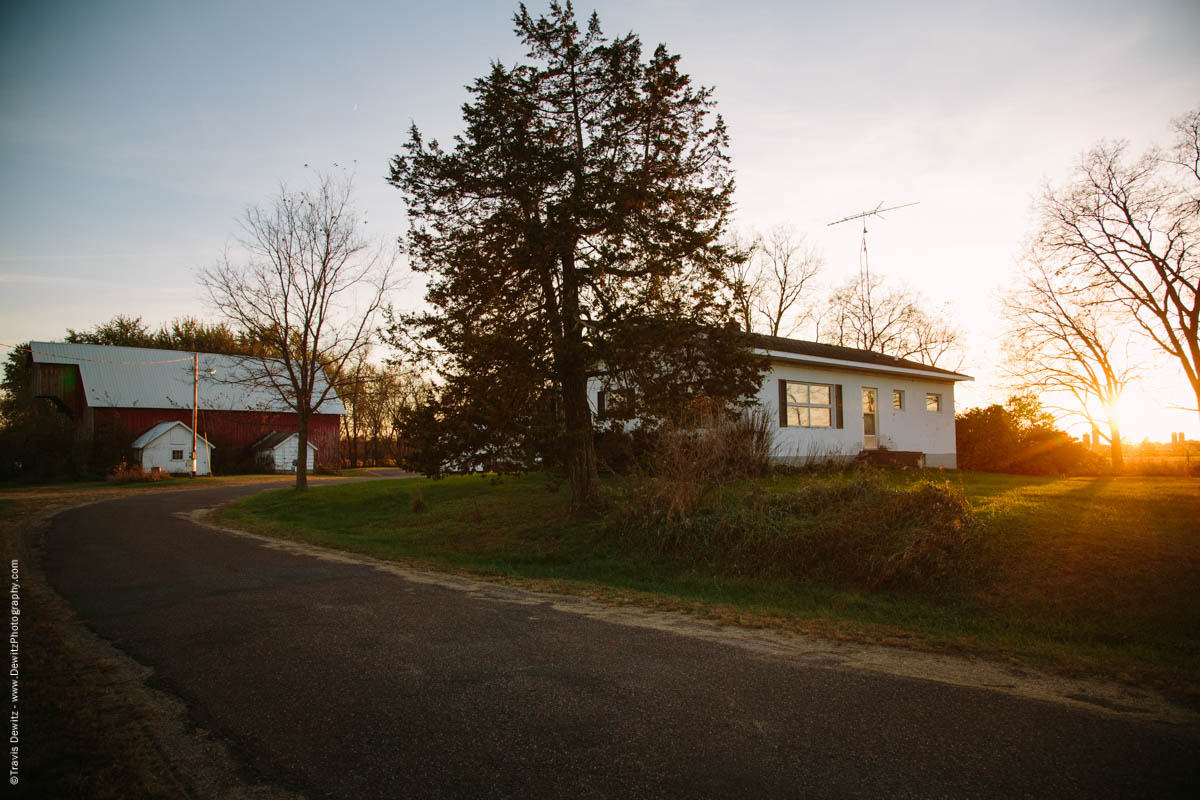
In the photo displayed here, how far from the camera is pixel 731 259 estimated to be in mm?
11766

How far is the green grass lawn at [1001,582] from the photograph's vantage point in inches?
227

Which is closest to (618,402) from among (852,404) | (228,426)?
(852,404)

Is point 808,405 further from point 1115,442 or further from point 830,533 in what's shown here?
point 1115,442

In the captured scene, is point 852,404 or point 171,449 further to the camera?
point 171,449

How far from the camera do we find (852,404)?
21.0 metres

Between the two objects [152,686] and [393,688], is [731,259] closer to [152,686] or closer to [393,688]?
[393,688]

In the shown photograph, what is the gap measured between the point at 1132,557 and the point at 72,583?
12.4m

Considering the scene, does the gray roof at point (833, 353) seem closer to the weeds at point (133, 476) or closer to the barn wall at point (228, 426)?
the weeds at point (133, 476)

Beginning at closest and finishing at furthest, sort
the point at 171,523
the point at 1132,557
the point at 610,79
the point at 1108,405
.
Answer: the point at 1132,557, the point at 610,79, the point at 171,523, the point at 1108,405

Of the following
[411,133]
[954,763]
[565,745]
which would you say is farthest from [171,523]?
[954,763]

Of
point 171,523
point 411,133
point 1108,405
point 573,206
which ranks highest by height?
point 411,133

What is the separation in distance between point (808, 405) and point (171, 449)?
3598 centimetres

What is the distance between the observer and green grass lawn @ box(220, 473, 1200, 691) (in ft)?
18.9

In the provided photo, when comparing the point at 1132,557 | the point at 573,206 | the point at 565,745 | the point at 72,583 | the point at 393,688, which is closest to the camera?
the point at 565,745
